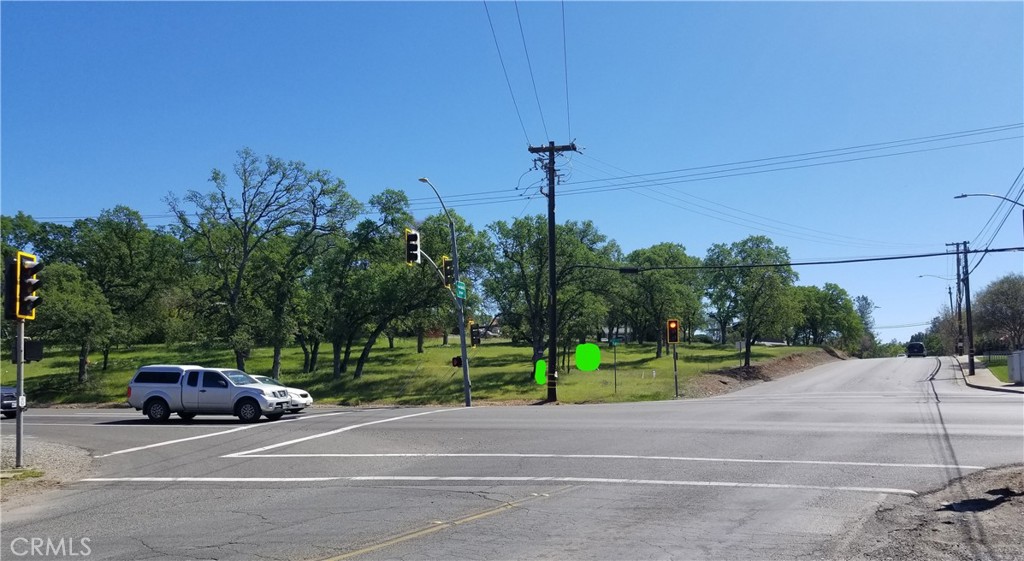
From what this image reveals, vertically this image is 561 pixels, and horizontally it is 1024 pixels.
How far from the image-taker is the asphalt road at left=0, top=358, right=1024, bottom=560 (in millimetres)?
8094

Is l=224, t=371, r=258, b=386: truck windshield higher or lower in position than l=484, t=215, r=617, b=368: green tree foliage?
lower

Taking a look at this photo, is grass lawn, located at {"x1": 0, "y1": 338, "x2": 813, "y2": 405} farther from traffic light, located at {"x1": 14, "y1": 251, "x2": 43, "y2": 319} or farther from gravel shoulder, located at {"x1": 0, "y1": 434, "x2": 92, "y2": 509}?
traffic light, located at {"x1": 14, "y1": 251, "x2": 43, "y2": 319}

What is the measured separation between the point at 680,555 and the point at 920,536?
2.87 m

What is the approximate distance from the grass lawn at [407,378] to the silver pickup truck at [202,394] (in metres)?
14.3

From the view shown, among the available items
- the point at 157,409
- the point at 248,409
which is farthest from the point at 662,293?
the point at 157,409

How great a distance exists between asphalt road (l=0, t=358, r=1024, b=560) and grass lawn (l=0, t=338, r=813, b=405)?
1798cm

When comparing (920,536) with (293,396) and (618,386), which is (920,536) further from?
(618,386)

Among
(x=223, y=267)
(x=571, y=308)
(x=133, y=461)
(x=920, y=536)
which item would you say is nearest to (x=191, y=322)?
(x=223, y=267)

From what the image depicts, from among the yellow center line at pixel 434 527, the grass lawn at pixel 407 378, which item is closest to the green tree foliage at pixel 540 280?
the grass lawn at pixel 407 378

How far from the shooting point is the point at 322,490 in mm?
11609

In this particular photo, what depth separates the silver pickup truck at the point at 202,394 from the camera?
932 inches

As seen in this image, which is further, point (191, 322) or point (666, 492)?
point (191, 322)

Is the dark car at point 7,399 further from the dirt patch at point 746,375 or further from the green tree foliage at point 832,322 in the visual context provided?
the green tree foliage at point 832,322

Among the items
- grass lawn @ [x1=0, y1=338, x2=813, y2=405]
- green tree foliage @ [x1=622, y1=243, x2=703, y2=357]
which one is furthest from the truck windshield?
green tree foliage @ [x1=622, y1=243, x2=703, y2=357]
